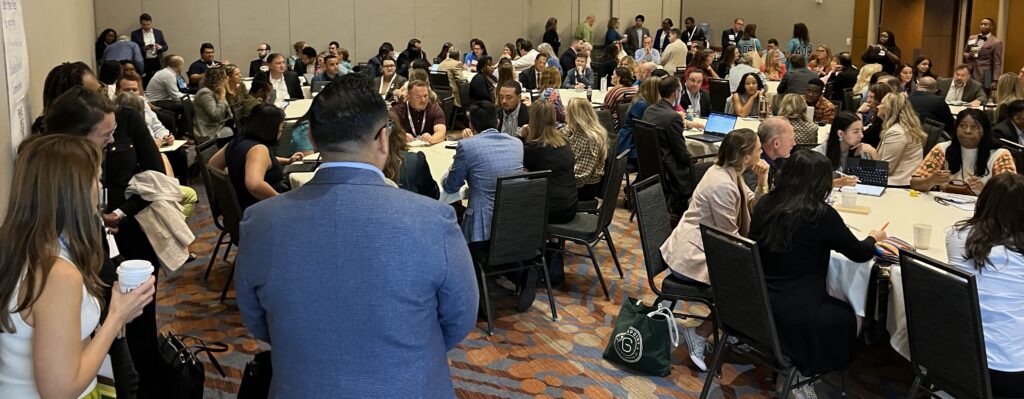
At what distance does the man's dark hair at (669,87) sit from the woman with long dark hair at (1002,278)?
4.51 metres

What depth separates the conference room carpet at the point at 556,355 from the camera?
465 centimetres

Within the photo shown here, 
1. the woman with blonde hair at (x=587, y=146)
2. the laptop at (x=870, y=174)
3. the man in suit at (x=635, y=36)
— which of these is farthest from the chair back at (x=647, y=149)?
the man in suit at (x=635, y=36)

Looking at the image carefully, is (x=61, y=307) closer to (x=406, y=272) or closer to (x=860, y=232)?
(x=406, y=272)

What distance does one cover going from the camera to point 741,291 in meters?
4.07

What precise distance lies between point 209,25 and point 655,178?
1315cm

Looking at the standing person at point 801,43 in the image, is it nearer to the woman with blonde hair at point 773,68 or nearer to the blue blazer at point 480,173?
the woman with blonde hair at point 773,68

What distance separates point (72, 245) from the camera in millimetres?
2465

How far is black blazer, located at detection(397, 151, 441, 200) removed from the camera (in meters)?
5.82

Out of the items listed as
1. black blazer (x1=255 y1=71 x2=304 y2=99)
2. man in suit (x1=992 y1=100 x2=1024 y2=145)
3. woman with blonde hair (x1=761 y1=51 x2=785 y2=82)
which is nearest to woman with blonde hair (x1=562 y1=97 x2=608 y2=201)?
man in suit (x1=992 y1=100 x2=1024 y2=145)

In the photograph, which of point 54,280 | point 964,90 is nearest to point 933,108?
point 964,90

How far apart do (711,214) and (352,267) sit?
121 inches

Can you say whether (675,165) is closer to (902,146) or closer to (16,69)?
(902,146)

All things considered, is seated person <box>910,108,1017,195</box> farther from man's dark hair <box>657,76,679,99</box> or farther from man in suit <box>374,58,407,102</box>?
man in suit <box>374,58,407,102</box>

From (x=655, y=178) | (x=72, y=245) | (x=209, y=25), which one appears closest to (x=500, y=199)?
(x=655, y=178)
